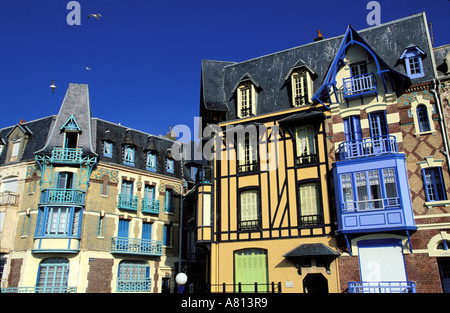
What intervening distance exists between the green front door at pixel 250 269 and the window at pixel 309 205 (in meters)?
2.63

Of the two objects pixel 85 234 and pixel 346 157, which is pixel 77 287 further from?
pixel 346 157

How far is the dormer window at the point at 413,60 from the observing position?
59.9ft

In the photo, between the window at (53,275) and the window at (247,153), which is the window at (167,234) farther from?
the window at (247,153)

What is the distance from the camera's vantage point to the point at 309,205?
742 inches

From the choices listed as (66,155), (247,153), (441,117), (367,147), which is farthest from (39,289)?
(441,117)

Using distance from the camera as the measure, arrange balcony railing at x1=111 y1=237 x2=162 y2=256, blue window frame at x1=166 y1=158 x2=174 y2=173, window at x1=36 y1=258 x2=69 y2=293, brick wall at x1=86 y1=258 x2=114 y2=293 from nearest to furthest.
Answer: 1. window at x1=36 y1=258 x2=69 y2=293
2. brick wall at x1=86 y1=258 x2=114 y2=293
3. balcony railing at x1=111 y1=237 x2=162 y2=256
4. blue window frame at x1=166 y1=158 x2=174 y2=173

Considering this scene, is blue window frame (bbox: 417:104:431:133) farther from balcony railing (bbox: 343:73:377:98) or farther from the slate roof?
balcony railing (bbox: 343:73:377:98)

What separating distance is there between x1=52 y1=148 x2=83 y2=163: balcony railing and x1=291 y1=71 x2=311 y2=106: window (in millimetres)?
14344

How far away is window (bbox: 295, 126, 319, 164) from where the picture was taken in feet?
63.6

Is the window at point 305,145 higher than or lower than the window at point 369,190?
higher

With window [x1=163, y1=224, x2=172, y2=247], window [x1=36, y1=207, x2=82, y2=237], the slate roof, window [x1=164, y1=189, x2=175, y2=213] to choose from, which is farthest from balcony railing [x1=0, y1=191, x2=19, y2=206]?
the slate roof

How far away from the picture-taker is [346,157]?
18031mm

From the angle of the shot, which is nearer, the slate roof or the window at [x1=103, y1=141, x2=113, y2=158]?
the slate roof

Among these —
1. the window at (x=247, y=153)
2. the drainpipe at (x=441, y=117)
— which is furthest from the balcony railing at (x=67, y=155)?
the drainpipe at (x=441, y=117)
